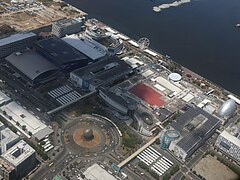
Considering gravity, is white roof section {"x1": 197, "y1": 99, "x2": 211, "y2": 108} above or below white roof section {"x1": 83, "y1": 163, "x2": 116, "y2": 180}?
above

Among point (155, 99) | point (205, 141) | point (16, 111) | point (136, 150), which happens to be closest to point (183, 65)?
point (155, 99)

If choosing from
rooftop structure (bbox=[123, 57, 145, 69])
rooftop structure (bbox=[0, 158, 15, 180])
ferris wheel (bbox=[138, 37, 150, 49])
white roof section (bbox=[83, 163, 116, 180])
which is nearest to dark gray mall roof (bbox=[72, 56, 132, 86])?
rooftop structure (bbox=[123, 57, 145, 69])

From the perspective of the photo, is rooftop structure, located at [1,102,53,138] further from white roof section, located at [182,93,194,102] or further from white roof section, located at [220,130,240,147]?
white roof section, located at [220,130,240,147]

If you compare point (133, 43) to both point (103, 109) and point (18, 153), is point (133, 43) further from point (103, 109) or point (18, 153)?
point (18, 153)

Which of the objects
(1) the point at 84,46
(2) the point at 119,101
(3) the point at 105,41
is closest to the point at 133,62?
(3) the point at 105,41

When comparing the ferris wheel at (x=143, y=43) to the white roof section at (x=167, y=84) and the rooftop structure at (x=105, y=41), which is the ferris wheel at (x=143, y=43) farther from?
the white roof section at (x=167, y=84)
